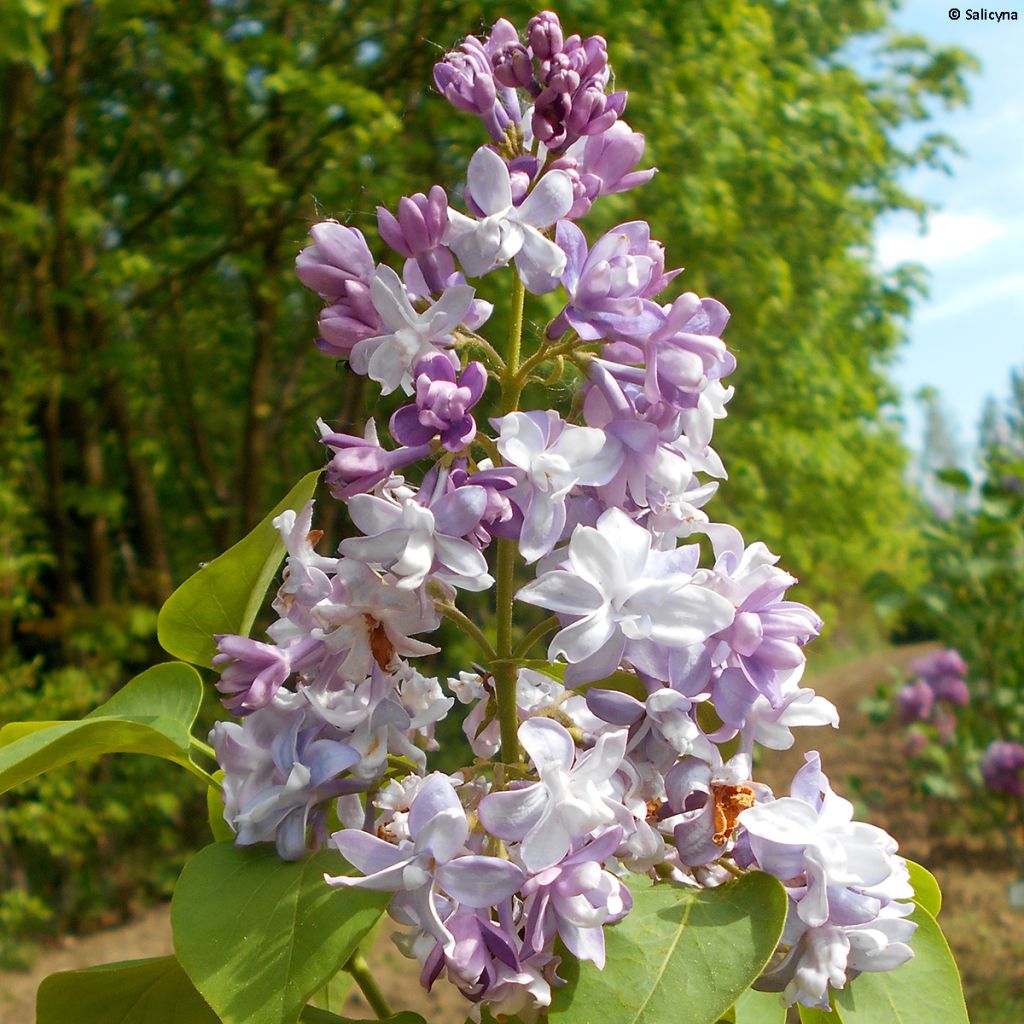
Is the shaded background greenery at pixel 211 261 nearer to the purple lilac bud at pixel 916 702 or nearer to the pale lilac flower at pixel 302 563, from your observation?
the purple lilac bud at pixel 916 702

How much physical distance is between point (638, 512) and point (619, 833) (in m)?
0.17

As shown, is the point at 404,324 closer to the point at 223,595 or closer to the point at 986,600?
the point at 223,595

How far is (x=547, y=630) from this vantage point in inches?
24.0

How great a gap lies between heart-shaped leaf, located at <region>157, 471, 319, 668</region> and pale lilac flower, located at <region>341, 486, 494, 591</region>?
177 mm

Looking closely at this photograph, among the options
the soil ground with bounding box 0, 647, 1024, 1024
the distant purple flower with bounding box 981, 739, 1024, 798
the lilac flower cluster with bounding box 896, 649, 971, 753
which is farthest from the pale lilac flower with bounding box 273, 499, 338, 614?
the lilac flower cluster with bounding box 896, 649, 971, 753

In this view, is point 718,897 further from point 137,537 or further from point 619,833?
point 137,537

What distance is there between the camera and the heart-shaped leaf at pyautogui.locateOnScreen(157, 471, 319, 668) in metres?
0.71

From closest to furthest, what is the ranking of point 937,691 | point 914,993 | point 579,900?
1. point 579,900
2. point 914,993
3. point 937,691

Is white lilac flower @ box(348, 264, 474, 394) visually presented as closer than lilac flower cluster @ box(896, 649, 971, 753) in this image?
Yes

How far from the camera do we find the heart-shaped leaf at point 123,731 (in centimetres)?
57

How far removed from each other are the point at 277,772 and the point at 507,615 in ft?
0.50

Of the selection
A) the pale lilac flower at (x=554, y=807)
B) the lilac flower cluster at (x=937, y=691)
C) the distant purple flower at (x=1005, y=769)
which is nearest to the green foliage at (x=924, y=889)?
the pale lilac flower at (x=554, y=807)

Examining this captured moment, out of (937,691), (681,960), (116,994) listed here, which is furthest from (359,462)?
(937,691)

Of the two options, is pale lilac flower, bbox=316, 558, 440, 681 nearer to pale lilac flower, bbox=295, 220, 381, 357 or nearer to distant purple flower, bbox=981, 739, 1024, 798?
pale lilac flower, bbox=295, 220, 381, 357
